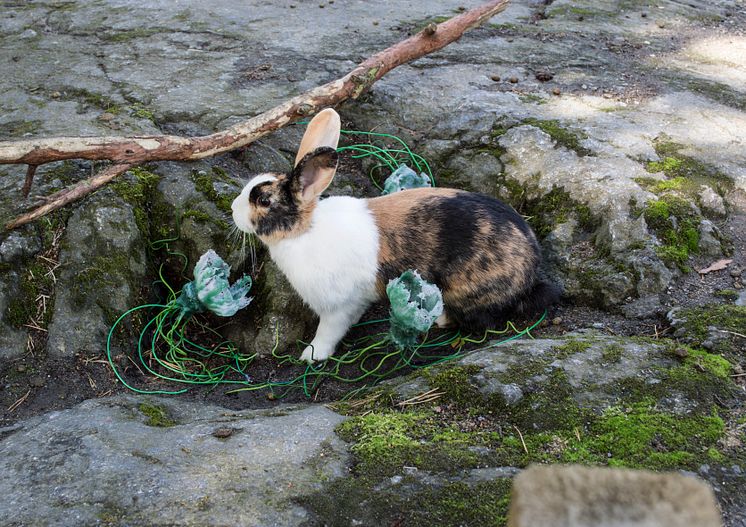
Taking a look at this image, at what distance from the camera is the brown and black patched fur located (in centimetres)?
342

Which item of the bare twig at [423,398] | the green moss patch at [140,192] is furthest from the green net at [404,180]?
the bare twig at [423,398]

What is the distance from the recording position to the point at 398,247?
11.3 feet

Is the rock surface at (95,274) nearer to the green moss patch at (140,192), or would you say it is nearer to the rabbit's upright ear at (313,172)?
the green moss patch at (140,192)

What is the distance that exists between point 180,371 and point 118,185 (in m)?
1.15

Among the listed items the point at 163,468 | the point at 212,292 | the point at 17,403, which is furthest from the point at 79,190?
the point at 163,468

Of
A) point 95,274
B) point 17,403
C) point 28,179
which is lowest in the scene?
point 17,403

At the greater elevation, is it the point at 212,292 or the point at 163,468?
the point at 163,468

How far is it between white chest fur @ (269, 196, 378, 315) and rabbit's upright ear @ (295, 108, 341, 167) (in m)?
0.36

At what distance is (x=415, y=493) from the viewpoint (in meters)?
1.89

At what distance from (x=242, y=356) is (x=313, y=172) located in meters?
1.10

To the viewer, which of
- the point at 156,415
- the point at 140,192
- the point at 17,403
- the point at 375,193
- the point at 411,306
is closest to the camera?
the point at 156,415

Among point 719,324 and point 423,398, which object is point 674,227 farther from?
point 423,398

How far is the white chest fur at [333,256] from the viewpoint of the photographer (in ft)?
11.3

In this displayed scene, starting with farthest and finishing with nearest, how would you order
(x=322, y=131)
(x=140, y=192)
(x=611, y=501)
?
(x=140, y=192) < (x=322, y=131) < (x=611, y=501)
